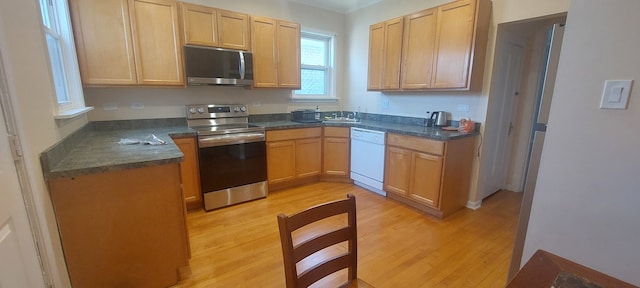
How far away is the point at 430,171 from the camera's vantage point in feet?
8.73

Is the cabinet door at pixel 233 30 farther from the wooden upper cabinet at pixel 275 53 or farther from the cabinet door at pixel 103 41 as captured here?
the cabinet door at pixel 103 41

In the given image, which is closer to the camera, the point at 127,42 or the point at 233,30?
the point at 127,42

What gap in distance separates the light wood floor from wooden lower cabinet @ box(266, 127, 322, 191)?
36 cm

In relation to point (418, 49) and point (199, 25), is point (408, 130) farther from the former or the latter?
point (199, 25)

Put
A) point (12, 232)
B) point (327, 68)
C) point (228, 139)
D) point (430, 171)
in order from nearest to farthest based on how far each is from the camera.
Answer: point (12, 232) < point (430, 171) < point (228, 139) < point (327, 68)

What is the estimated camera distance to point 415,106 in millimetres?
3338

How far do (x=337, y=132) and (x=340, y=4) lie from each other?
194cm

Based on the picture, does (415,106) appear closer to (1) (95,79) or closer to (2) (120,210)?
(2) (120,210)

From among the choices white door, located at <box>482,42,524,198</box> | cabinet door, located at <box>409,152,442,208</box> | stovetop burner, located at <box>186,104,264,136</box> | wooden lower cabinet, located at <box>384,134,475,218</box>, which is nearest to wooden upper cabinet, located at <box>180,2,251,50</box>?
stovetop burner, located at <box>186,104,264,136</box>

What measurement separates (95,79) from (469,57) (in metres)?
3.57

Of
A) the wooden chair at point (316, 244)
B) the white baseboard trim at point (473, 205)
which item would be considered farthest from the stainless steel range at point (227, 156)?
the white baseboard trim at point (473, 205)

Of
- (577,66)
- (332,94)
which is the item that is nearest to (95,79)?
(332,94)

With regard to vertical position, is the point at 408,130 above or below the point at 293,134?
above

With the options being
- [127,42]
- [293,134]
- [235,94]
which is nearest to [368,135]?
[293,134]
